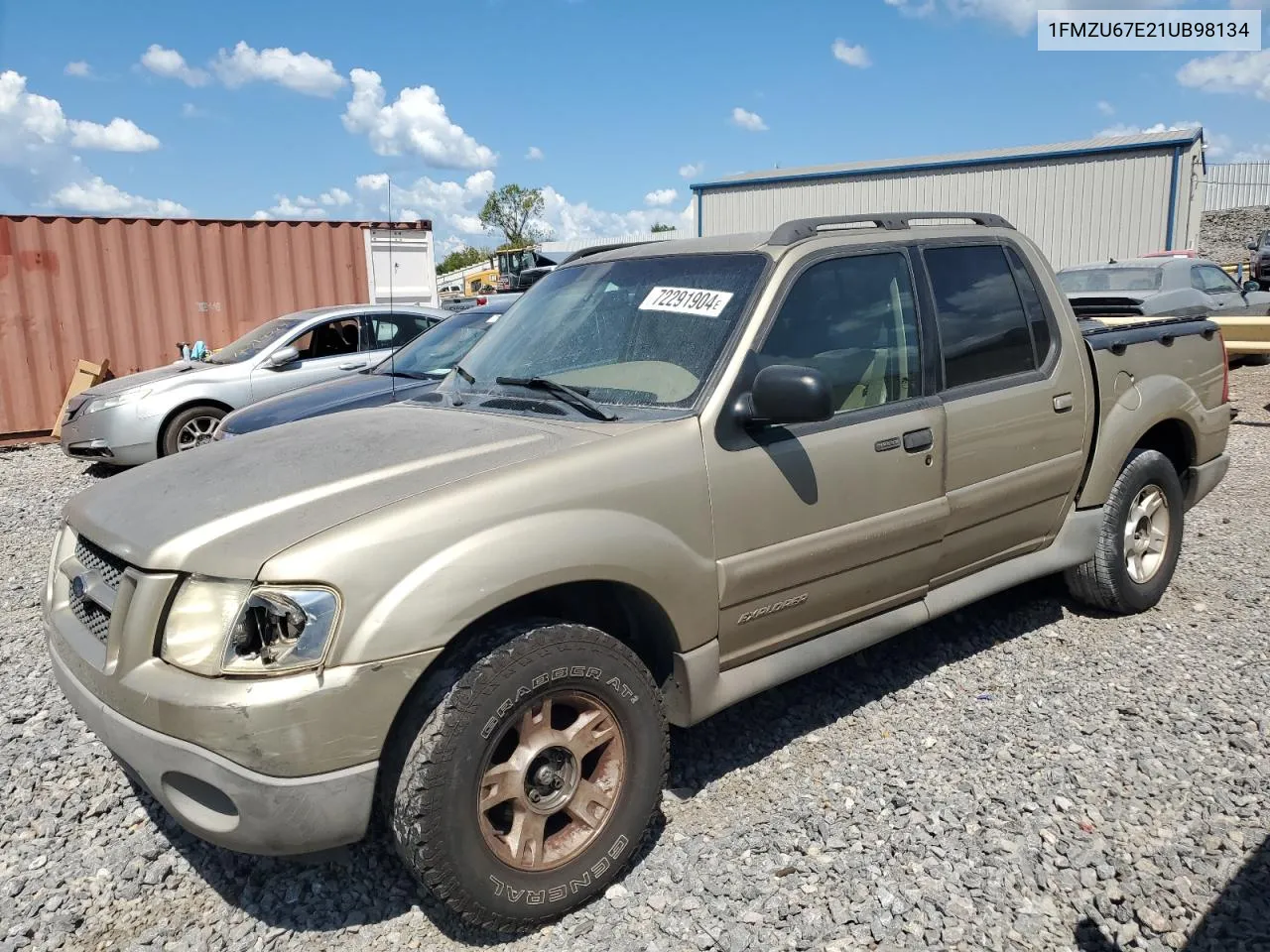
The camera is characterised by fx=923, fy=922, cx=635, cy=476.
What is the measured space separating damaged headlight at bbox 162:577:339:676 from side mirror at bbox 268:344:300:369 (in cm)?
804

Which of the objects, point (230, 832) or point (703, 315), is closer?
point (230, 832)

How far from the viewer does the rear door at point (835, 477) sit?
2904 mm

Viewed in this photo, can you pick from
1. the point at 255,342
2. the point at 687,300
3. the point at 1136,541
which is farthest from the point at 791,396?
the point at 255,342

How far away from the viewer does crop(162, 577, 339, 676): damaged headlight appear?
216 centimetres

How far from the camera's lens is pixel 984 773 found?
10.7 feet

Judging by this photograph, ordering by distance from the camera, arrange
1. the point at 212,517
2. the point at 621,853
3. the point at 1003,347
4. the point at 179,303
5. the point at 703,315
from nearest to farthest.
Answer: the point at 212,517
the point at 621,853
the point at 703,315
the point at 1003,347
the point at 179,303

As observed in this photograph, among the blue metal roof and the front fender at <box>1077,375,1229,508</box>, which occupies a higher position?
the blue metal roof

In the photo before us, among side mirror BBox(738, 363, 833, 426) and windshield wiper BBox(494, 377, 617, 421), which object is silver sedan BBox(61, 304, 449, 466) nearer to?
windshield wiper BBox(494, 377, 617, 421)

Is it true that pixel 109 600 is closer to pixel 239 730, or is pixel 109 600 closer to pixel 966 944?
pixel 239 730

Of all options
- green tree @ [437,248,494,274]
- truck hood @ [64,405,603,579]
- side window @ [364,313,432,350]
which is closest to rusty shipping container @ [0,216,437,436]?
side window @ [364,313,432,350]

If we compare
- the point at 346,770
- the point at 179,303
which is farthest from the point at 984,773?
the point at 179,303

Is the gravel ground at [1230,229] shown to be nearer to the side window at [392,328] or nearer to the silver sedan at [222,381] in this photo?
the side window at [392,328]

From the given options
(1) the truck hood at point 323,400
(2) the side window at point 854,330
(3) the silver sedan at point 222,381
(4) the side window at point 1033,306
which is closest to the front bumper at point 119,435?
(3) the silver sedan at point 222,381

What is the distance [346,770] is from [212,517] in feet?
2.43
